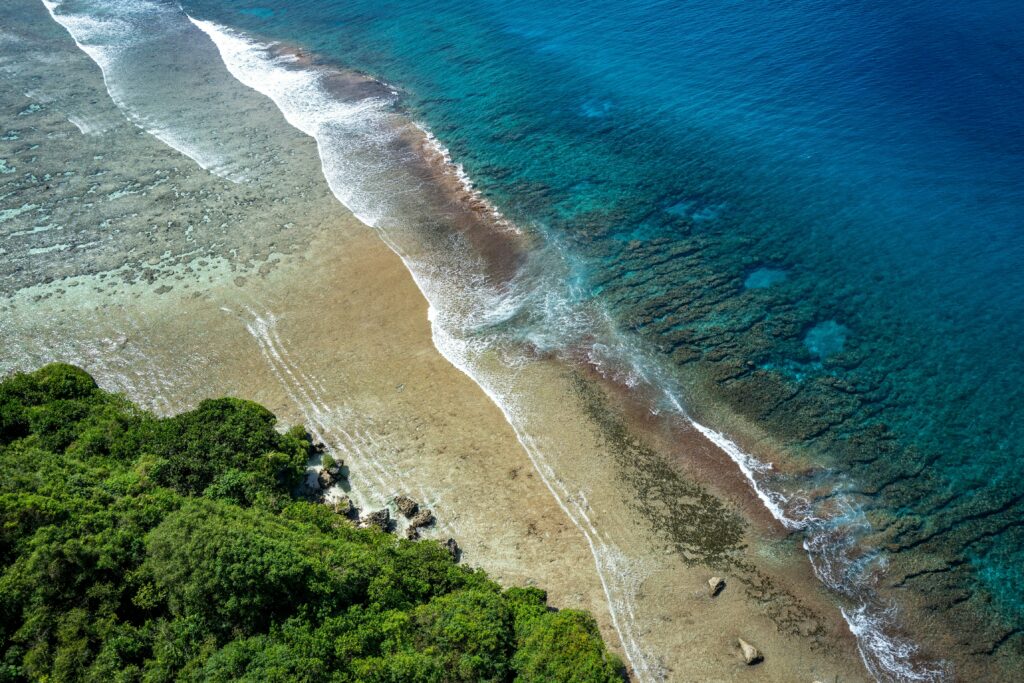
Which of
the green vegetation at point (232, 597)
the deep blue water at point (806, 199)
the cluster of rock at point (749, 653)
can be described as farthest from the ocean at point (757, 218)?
the green vegetation at point (232, 597)

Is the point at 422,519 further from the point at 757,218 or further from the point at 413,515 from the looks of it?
the point at 757,218

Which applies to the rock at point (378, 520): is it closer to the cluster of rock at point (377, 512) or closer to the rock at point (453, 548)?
the cluster of rock at point (377, 512)

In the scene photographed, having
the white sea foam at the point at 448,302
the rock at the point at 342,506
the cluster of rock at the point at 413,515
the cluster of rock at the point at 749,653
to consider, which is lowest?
the rock at the point at 342,506

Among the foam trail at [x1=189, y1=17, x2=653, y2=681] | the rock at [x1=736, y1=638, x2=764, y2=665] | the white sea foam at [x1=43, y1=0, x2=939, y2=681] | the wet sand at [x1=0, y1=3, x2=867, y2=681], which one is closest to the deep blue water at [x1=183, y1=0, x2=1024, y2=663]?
the white sea foam at [x1=43, y1=0, x2=939, y2=681]

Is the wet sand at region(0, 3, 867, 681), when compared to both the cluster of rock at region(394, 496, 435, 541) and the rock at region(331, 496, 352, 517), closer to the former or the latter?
the cluster of rock at region(394, 496, 435, 541)

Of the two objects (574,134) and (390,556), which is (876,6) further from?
(390,556)

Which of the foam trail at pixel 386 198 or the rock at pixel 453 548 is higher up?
the foam trail at pixel 386 198

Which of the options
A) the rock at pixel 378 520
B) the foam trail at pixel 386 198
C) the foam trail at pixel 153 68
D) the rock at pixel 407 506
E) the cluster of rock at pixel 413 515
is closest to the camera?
the foam trail at pixel 386 198

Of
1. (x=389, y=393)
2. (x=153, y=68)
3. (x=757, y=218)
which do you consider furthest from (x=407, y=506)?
(x=153, y=68)

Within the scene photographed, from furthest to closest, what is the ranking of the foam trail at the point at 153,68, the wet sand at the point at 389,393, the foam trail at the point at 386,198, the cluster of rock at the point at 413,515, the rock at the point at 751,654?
the foam trail at the point at 153,68 → the cluster of rock at the point at 413,515 → the foam trail at the point at 386,198 → the wet sand at the point at 389,393 → the rock at the point at 751,654

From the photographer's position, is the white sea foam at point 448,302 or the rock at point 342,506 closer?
the white sea foam at point 448,302
